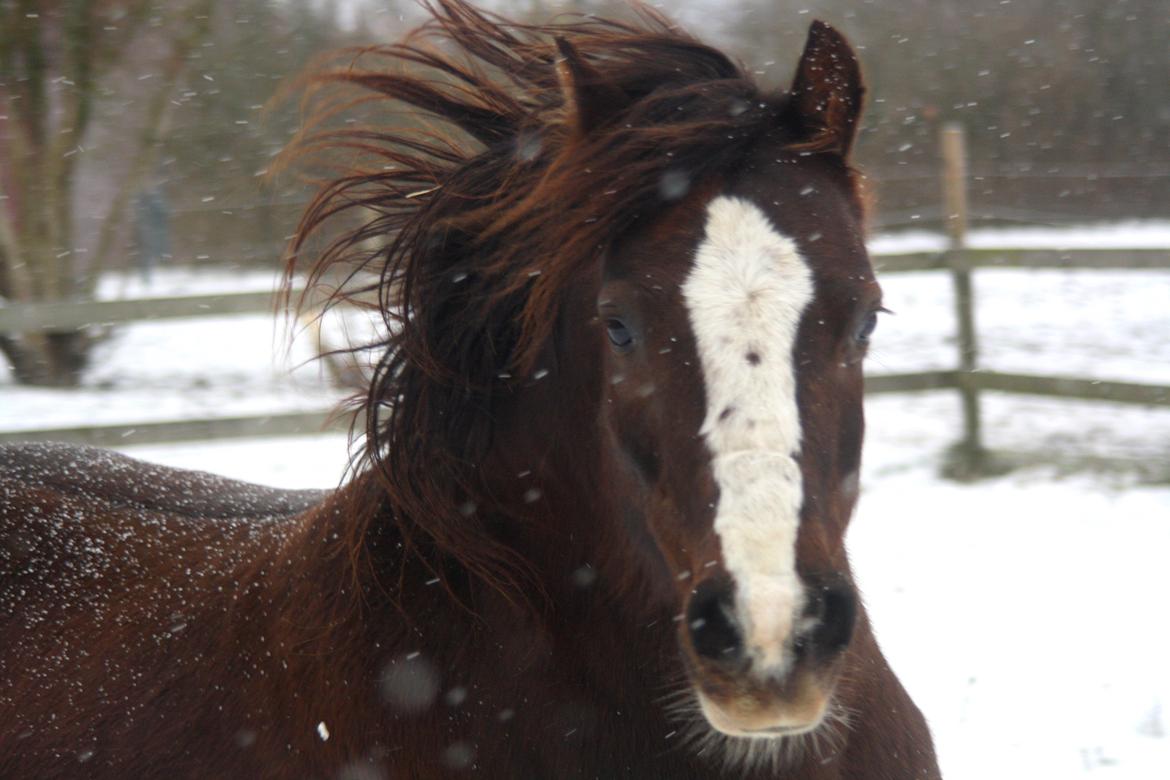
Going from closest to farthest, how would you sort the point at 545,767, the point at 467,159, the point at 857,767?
the point at 545,767 < the point at 857,767 < the point at 467,159

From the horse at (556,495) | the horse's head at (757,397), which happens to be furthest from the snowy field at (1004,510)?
the horse's head at (757,397)

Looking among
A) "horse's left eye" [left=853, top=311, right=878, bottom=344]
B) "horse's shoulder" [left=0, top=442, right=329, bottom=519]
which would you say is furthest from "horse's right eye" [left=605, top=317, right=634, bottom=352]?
"horse's shoulder" [left=0, top=442, right=329, bottom=519]

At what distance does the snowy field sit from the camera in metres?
3.92

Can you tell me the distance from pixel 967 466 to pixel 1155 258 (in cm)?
161

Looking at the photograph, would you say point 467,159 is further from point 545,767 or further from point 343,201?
point 545,767

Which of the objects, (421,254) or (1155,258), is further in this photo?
(1155,258)

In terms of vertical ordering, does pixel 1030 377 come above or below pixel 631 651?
below

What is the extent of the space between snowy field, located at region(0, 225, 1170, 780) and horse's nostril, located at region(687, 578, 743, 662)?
1.31 m

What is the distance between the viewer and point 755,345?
63.8 inches

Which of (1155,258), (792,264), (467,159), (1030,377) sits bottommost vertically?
(1030,377)

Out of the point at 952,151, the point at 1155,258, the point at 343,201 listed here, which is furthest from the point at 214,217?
the point at 343,201

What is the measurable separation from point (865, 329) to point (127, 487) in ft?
6.62

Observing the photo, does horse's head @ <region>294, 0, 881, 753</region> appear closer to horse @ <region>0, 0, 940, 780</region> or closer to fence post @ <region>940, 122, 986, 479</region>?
horse @ <region>0, 0, 940, 780</region>

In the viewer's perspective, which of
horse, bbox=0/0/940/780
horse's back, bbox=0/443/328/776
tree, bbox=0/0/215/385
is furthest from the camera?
tree, bbox=0/0/215/385
